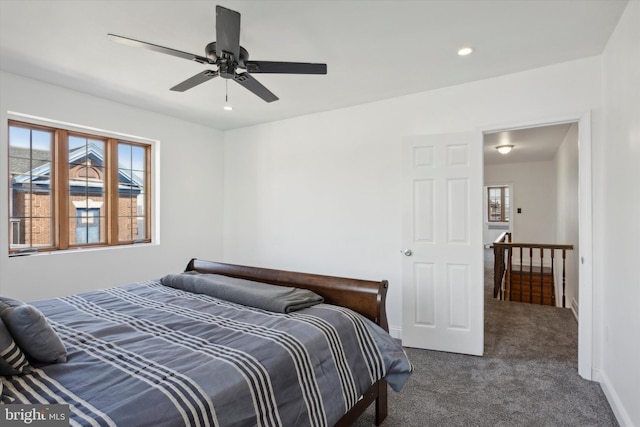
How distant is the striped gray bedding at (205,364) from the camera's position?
3.53 feet

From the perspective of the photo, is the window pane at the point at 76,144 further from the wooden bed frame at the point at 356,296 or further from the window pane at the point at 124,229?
the wooden bed frame at the point at 356,296

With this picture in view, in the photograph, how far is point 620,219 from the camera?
211cm

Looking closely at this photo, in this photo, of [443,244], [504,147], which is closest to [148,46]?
[443,244]

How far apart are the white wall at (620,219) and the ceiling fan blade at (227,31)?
7.18 feet

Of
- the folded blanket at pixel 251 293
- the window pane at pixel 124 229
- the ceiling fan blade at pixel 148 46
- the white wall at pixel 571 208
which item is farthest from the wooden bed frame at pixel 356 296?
the white wall at pixel 571 208

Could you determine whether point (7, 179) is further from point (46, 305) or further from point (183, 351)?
point (183, 351)

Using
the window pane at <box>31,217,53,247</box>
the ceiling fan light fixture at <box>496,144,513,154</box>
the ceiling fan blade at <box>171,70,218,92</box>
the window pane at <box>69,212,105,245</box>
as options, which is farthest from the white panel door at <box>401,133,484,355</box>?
the window pane at <box>31,217,53,247</box>

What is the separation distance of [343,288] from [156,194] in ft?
10.2

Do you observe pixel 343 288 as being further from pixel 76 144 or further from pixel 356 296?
pixel 76 144

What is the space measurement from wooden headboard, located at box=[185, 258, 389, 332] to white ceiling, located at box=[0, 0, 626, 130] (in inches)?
67.3

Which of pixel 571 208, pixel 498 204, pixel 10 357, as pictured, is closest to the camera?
pixel 10 357

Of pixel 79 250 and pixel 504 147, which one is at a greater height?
pixel 504 147

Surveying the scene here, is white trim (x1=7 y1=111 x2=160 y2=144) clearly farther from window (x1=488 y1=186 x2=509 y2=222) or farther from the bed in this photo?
window (x1=488 y1=186 x2=509 y2=222)

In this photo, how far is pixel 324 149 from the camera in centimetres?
405
